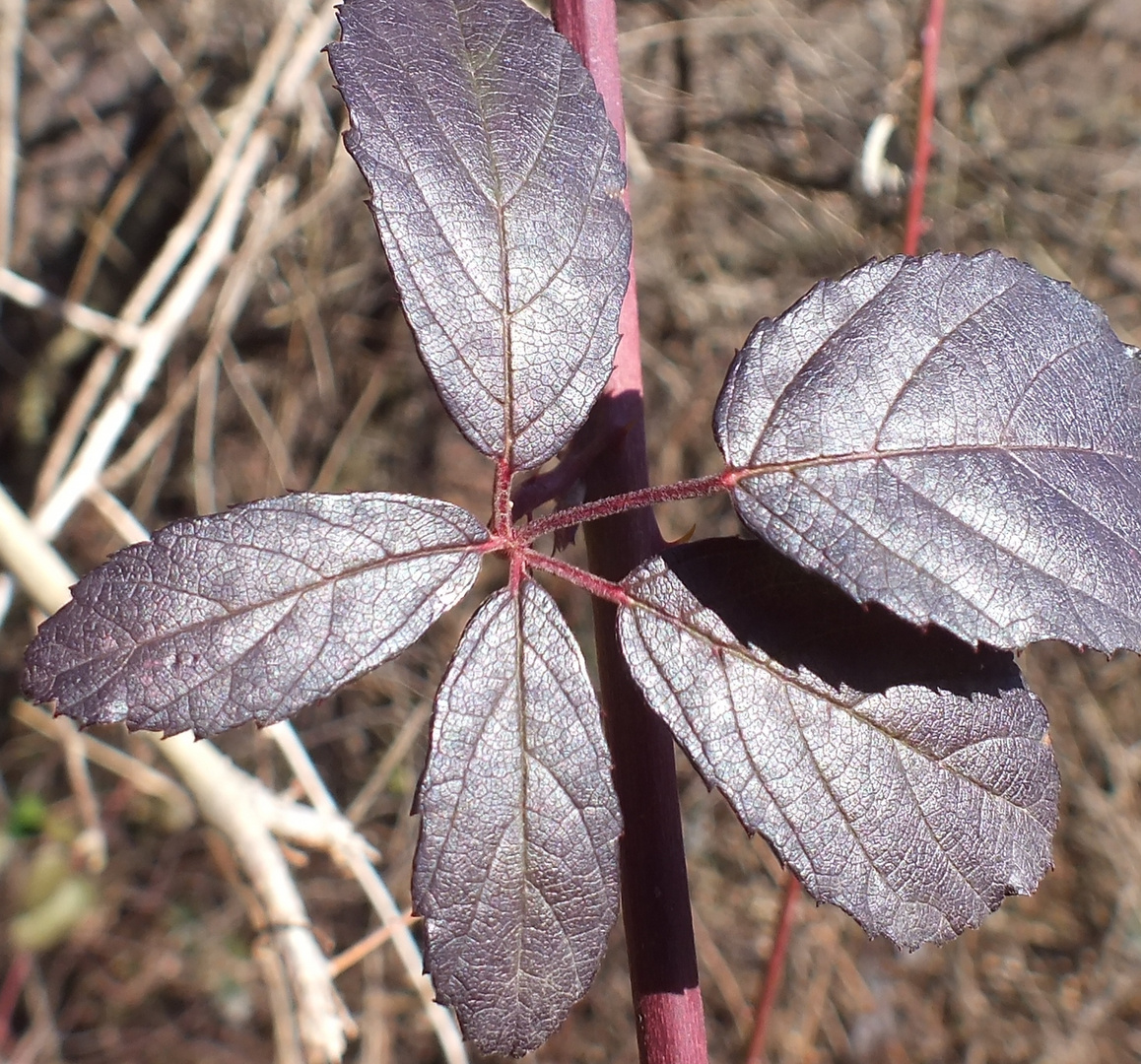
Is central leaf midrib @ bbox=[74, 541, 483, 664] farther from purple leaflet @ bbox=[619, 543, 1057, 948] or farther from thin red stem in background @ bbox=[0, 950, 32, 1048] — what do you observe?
thin red stem in background @ bbox=[0, 950, 32, 1048]

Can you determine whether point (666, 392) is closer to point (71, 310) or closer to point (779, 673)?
point (71, 310)

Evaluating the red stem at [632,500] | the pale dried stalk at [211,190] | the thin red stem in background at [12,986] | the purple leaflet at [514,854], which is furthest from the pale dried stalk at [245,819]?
the thin red stem in background at [12,986]

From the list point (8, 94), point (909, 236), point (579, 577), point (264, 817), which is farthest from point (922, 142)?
point (8, 94)

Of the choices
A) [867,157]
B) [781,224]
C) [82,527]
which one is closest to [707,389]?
[781,224]

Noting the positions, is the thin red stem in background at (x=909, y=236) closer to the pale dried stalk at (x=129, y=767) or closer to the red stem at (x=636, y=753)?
the red stem at (x=636, y=753)

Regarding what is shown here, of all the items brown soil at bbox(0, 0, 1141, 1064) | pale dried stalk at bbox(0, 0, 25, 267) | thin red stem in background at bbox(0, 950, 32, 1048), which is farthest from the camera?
thin red stem in background at bbox(0, 950, 32, 1048)

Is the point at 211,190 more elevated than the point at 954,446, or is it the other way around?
the point at 211,190

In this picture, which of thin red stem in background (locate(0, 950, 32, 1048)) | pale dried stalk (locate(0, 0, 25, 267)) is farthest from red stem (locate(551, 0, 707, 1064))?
thin red stem in background (locate(0, 950, 32, 1048))
